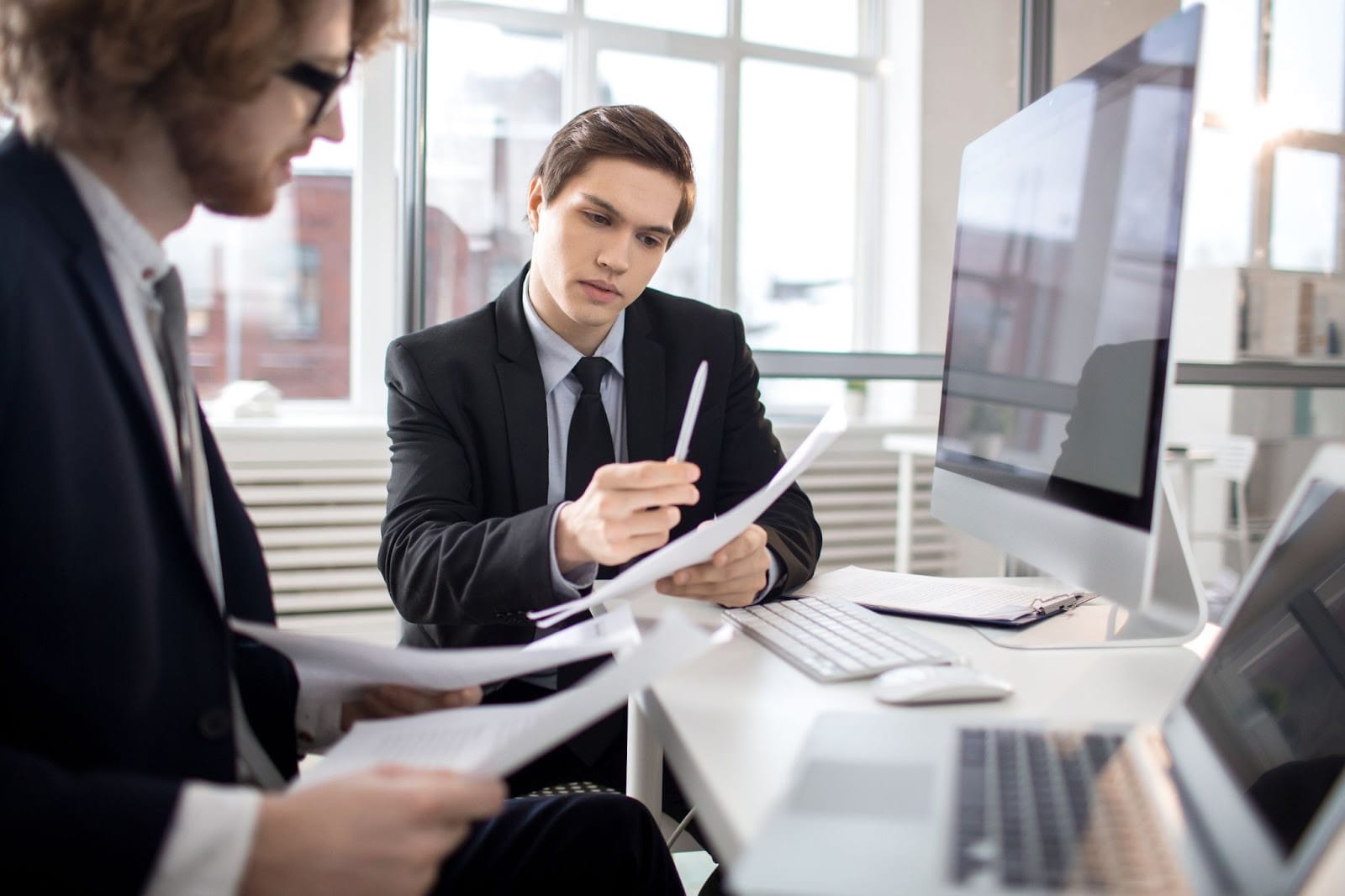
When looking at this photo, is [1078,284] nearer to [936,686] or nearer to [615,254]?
[936,686]

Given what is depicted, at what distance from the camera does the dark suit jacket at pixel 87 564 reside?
1.99ft

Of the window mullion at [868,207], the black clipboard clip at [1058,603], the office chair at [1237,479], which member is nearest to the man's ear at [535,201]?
the black clipboard clip at [1058,603]

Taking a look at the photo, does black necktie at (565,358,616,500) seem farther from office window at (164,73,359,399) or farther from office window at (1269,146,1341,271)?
office window at (1269,146,1341,271)

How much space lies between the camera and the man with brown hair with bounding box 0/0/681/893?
54 centimetres

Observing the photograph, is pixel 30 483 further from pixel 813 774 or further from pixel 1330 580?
pixel 1330 580

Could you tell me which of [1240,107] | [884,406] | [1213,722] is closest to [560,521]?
[1213,722]

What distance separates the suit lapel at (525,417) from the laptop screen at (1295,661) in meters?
1.00

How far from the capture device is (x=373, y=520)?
2947 millimetres

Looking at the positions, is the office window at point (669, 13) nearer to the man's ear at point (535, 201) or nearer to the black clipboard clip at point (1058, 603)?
the man's ear at point (535, 201)

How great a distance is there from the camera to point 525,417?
1495mm

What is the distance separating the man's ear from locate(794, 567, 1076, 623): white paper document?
847mm

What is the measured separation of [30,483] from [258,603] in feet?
1.04

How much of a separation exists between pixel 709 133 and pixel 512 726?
337cm

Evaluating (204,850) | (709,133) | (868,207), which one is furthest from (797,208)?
(204,850)
